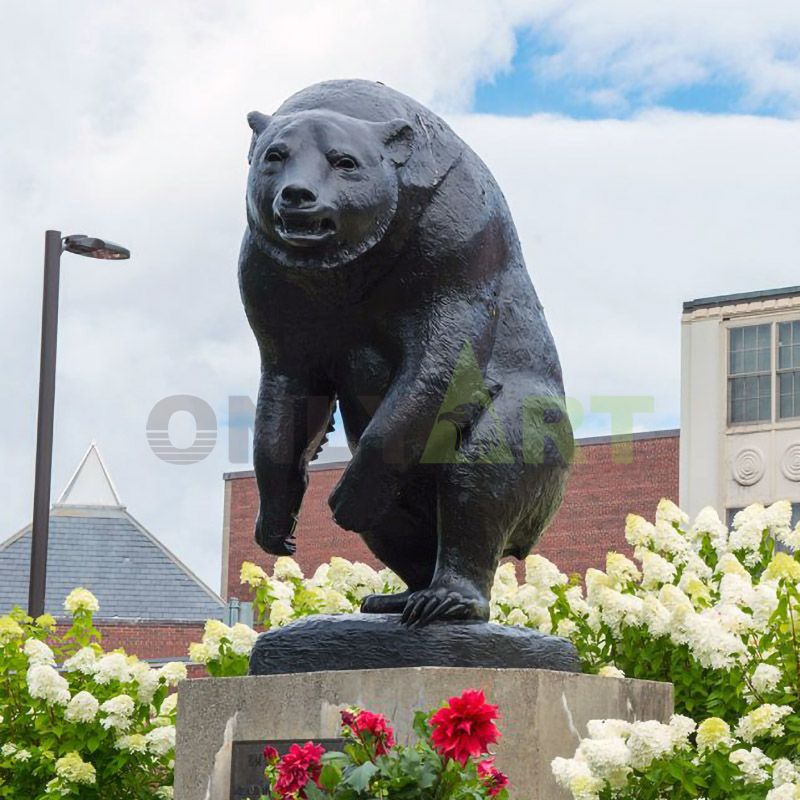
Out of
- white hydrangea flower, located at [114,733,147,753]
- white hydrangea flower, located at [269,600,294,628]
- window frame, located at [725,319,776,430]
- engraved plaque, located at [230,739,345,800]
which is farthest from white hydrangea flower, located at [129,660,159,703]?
window frame, located at [725,319,776,430]

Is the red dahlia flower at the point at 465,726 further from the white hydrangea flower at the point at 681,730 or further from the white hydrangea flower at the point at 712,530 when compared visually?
the white hydrangea flower at the point at 712,530

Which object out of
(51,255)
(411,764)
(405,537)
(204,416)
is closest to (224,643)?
(204,416)

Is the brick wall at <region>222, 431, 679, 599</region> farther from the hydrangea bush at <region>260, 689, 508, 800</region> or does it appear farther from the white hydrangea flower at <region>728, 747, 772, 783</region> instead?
the hydrangea bush at <region>260, 689, 508, 800</region>

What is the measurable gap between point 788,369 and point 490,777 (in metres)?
29.7

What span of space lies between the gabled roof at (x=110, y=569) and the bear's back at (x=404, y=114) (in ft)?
74.2

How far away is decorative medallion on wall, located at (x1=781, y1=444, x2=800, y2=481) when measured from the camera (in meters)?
33.2

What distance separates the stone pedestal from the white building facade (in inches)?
1093

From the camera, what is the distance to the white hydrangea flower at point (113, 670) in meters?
8.65

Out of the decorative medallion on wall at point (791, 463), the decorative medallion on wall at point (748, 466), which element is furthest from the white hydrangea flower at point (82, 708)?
the decorative medallion on wall at point (748, 466)

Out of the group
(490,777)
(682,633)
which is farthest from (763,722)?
(490,777)

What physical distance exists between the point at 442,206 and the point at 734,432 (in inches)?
1133

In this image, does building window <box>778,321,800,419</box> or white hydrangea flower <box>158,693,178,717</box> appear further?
building window <box>778,321,800,419</box>

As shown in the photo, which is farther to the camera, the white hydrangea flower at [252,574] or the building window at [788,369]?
the building window at [788,369]

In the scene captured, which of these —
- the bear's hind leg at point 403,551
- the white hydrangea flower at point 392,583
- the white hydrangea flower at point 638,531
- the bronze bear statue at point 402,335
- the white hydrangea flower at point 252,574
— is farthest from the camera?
the white hydrangea flower at point 252,574
